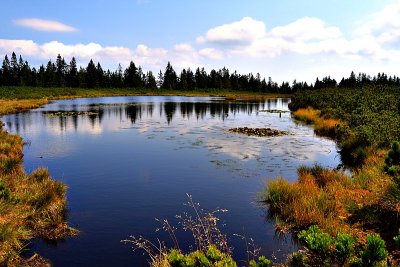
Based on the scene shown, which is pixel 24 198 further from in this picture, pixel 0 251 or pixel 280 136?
pixel 280 136

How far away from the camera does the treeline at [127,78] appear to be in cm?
13900

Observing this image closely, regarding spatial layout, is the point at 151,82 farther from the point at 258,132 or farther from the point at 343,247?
the point at 343,247

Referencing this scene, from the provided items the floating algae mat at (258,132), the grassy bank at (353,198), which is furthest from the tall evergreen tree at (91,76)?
the grassy bank at (353,198)


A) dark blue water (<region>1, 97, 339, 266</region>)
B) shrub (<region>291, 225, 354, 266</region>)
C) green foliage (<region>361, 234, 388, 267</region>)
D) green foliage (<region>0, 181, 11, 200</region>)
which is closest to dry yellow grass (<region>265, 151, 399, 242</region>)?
dark blue water (<region>1, 97, 339, 266</region>)

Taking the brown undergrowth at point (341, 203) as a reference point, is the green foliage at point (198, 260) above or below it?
above

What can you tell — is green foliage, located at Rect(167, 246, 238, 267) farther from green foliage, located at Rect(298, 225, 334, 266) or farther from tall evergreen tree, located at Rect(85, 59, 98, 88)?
tall evergreen tree, located at Rect(85, 59, 98, 88)

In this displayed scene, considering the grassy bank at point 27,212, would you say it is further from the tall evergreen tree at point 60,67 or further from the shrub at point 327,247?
the tall evergreen tree at point 60,67

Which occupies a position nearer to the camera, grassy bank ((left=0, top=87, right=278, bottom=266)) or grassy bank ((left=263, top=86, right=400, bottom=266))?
grassy bank ((left=0, top=87, right=278, bottom=266))

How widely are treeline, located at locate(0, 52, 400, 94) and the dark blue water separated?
10249 centimetres

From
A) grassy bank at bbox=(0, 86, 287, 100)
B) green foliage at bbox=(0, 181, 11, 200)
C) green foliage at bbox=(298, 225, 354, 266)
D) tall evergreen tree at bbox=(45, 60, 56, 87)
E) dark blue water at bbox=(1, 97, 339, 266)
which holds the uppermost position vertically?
tall evergreen tree at bbox=(45, 60, 56, 87)

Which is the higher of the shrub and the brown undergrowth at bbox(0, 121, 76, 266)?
the shrub

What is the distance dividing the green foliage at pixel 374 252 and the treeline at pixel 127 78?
125 metres

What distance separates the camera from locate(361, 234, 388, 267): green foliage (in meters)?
4.93

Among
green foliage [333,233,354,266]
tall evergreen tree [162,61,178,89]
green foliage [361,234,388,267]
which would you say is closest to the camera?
green foliage [361,234,388,267]
